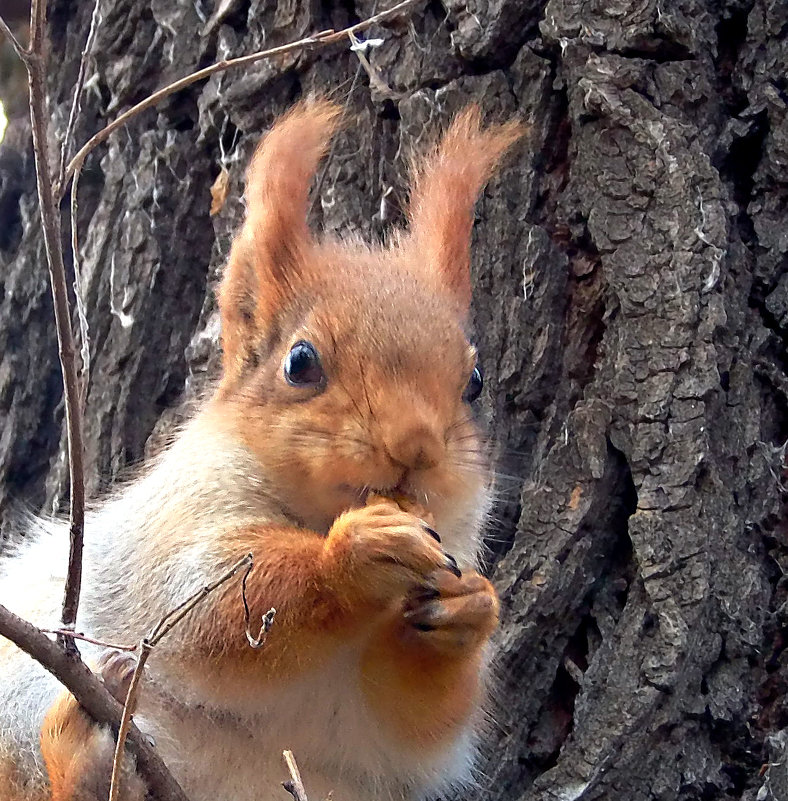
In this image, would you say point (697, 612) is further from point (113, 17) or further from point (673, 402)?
point (113, 17)

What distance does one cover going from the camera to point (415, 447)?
4.77 feet

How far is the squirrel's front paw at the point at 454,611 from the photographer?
1491mm

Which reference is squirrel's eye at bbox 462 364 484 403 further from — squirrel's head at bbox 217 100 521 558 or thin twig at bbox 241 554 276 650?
thin twig at bbox 241 554 276 650

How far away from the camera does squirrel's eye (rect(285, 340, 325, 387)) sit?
162 centimetres

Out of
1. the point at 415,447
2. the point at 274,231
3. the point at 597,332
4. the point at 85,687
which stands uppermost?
the point at 274,231

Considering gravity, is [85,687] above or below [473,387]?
below

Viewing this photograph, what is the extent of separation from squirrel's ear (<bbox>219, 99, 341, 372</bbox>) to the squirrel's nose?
0.44 m

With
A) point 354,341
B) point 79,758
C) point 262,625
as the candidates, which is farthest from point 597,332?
point 79,758

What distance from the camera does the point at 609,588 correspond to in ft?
6.20

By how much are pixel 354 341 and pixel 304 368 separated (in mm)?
93

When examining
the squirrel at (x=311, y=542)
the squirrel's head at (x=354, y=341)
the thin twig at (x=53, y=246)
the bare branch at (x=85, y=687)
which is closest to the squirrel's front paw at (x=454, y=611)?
the squirrel at (x=311, y=542)

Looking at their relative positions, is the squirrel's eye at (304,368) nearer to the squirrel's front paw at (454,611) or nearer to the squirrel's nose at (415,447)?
the squirrel's nose at (415,447)

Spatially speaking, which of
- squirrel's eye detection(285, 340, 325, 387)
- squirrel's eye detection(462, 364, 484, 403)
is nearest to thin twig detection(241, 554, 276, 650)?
squirrel's eye detection(285, 340, 325, 387)

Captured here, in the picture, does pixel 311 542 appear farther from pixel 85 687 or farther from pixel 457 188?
pixel 457 188
